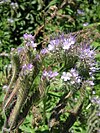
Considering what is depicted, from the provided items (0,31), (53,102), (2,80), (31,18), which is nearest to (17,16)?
(31,18)

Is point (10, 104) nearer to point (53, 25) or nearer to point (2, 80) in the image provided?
point (2, 80)

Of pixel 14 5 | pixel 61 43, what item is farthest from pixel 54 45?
pixel 14 5

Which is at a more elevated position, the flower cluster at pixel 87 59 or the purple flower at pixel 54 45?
the purple flower at pixel 54 45

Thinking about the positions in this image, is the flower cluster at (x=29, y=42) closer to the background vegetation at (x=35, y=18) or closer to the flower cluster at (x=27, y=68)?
the flower cluster at (x=27, y=68)

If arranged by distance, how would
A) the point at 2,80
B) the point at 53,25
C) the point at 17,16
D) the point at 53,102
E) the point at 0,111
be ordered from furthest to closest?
the point at 17,16 < the point at 53,25 < the point at 2,80 < the point at 53,102 < the point at 0,111

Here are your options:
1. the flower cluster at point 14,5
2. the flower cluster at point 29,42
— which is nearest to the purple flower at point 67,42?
the flower cluster at point 29,42

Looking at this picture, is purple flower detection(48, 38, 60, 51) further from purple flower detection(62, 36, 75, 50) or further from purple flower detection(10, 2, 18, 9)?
purple flower detection(10, 2, 18, 9)

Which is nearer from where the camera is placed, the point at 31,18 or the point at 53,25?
the point at 53,25

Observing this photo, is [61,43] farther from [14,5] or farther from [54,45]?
[14,5]
